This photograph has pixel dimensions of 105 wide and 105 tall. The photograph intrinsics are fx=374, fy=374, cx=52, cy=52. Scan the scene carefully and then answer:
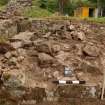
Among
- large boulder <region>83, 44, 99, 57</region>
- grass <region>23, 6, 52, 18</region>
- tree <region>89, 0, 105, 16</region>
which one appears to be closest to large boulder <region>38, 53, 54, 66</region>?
large boulder <region>83, 44, 99, 57</region>

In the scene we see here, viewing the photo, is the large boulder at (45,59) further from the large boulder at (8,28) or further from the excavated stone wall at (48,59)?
the large boulder at (8,28)

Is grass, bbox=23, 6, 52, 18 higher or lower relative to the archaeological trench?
higher

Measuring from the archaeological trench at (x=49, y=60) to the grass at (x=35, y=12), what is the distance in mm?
1225

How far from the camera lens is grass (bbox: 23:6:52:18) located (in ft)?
57.4

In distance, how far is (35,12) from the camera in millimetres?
17797

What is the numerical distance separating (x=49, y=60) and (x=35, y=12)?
5.04 metres

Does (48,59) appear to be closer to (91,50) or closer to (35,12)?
(91,50)

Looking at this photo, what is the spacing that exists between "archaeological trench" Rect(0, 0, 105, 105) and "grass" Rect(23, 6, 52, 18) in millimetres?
1225

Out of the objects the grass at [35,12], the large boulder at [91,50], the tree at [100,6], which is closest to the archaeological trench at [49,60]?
the large boulder at [91,50]

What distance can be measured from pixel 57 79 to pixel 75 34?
2.78m

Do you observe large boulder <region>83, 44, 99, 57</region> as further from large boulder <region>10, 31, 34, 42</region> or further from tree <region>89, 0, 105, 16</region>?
Result: tree <region>89, 0, 105, 16</region>

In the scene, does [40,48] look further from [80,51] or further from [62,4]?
[62,4]

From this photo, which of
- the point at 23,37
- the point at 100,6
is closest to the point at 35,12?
the point at 23,37

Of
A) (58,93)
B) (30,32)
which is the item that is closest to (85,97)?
(58,93)
